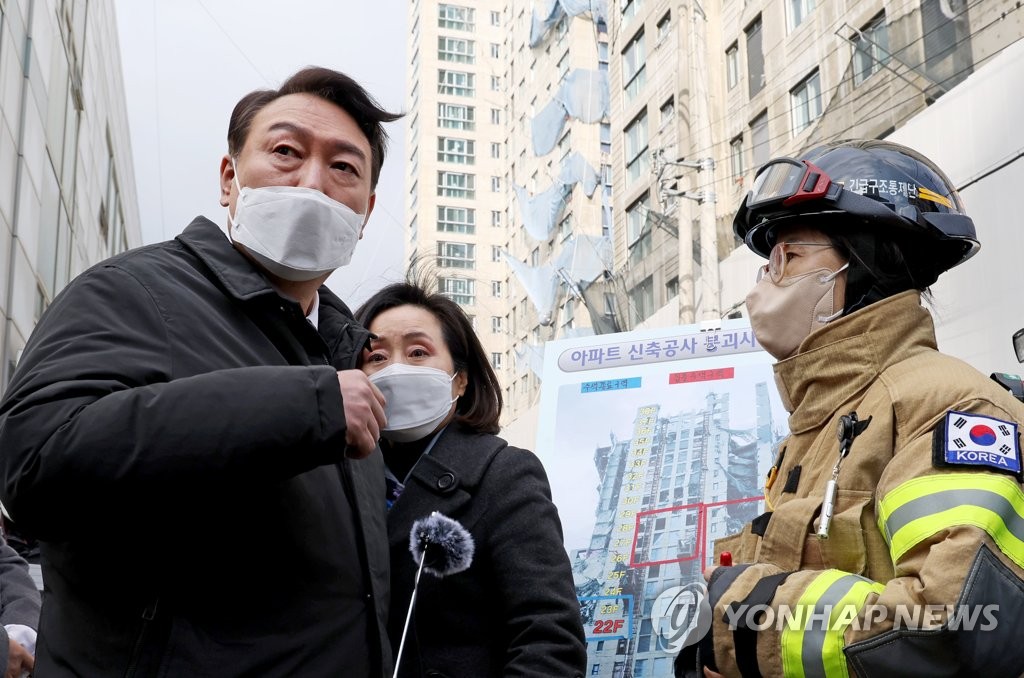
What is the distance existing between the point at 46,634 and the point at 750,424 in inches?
141

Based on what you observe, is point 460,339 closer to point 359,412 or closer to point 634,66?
point 359,412

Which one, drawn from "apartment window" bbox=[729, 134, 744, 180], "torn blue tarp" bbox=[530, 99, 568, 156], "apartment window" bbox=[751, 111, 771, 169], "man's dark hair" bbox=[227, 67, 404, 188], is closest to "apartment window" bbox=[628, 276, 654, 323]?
"apartment window" bbox=[729, 134, 744, 180]

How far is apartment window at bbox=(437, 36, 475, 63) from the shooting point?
6762 cm

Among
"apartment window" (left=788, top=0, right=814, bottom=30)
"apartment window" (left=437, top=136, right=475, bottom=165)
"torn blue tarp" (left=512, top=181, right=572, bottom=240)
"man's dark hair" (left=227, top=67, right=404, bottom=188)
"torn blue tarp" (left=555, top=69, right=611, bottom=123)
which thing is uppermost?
"apartment window" (left=437, top=136, right=475, bottom=165)

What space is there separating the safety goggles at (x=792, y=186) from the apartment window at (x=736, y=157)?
15.9m

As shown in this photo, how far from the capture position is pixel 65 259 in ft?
55.8

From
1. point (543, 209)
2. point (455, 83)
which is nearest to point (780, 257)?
point (543, 209)

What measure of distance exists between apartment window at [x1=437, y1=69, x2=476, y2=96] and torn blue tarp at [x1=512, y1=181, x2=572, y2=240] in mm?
38043

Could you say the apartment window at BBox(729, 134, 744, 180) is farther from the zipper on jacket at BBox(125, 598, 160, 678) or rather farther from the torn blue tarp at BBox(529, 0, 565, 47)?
the torn blue tarp at BBox(529, 0, 565, 47)

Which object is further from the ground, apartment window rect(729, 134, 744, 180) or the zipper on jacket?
apartment window rect(729, 134, 744, 180)

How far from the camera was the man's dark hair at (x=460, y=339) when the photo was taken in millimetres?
3352

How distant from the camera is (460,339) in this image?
3453 mm

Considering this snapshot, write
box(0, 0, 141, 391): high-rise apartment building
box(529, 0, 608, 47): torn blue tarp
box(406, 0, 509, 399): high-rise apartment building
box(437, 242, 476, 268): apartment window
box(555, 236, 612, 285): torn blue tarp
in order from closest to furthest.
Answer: box(0, 0, 141, 391): high-rise apartment building → box(555, 236, 612, 285): torn blue tarp → box(529, 0, 608, 47): torn blue tarp → box(437, 242, 476, 268): apartment window → box(406, 0, 509, 399): high-rise apartment building

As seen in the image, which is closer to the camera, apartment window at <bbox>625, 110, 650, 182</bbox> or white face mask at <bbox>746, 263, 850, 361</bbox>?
white face mask at <bbox>746, 263, 850, 361</bbox>
